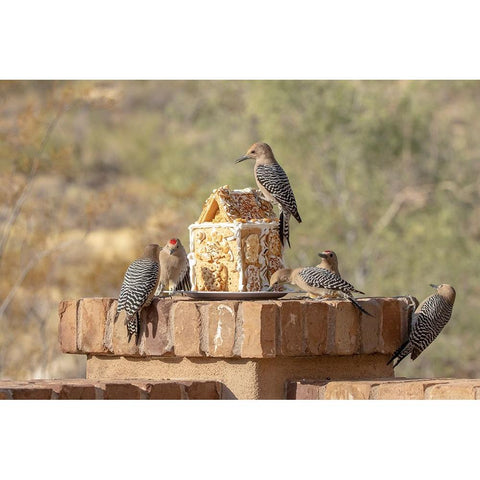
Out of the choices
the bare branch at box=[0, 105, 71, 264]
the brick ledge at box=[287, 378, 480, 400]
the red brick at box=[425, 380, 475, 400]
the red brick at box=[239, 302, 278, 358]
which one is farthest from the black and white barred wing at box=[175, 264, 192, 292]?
the bare branch at box=[0, 105, 71, 264]

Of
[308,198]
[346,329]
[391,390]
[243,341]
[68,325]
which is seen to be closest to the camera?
[391,390]

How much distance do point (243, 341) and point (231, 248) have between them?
712 millimetres

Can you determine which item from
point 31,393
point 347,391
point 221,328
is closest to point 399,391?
point 347,391

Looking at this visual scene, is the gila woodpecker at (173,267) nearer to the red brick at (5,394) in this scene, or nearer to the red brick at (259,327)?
the red brick at (259,327)

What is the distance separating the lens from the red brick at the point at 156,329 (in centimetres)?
581

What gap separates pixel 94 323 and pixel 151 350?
454mm

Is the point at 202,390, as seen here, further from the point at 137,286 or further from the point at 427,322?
the point at 427,322

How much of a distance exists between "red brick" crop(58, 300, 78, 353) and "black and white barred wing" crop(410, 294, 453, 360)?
177cm

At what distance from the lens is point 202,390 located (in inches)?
220

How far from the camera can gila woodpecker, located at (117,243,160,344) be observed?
5816 mm

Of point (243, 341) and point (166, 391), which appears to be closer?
point (166, 391)

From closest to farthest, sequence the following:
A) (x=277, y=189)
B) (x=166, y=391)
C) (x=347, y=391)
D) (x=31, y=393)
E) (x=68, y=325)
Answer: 1. (x=31, y=393)
2. (x=347, y=391)
3. (x=166, y=391)
4. (x=68, y=325)
5. (x=277, y=189)

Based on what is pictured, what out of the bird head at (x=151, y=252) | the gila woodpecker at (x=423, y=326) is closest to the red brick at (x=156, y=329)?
the bird head at (x=151, y=252)

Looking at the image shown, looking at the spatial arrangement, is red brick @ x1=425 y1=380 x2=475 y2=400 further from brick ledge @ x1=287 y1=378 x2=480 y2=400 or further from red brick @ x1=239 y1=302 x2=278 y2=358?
red brick @ x1=239 y1=302 x2=278 y2=358
